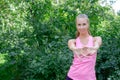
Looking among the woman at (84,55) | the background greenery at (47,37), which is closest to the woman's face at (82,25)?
the woman at (84,55)

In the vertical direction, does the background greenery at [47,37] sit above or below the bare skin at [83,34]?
below

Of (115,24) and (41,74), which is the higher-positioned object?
(115,24)

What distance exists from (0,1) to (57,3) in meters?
2.58

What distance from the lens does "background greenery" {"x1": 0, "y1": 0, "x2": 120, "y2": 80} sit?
6.71 m

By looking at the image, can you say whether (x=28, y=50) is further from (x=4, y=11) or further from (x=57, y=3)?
(x=4, y=11)

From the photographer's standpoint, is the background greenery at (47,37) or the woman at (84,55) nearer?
the woman at (84,55)

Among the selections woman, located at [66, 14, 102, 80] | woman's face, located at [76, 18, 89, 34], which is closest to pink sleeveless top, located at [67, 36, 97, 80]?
woman, located at [66, 14, 102, 80]

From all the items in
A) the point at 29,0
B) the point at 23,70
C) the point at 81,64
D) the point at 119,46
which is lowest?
the point at 23,70

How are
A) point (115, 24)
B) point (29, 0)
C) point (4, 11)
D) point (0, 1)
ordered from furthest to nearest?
point (0, 1)
point (4, 11)
point (29, 0)
point (115, 24)

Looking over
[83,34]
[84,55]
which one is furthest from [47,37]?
[84,55]

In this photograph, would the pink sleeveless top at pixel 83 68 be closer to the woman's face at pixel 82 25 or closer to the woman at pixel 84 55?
the woman at pixel 84 55

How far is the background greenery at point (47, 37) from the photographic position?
671 centimetres

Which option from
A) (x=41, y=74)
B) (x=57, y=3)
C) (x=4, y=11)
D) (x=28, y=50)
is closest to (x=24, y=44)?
(x=28, y=50)

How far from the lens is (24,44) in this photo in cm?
758
